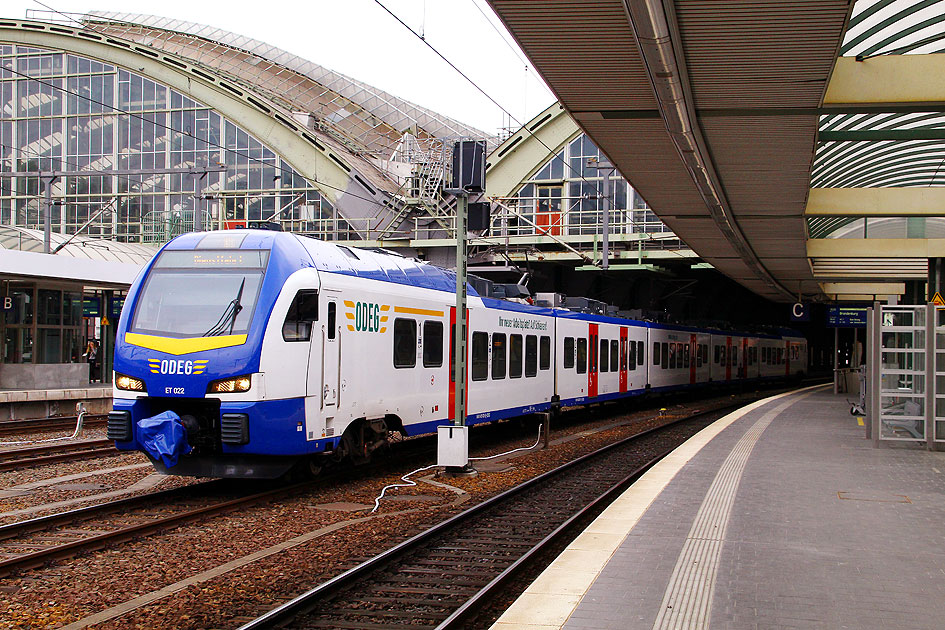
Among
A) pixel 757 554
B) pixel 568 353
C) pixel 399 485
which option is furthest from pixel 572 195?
pixel 757 554

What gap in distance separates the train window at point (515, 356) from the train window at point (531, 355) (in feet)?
1.44

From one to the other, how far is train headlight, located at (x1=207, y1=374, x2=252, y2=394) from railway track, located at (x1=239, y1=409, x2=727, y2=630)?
2.76 m

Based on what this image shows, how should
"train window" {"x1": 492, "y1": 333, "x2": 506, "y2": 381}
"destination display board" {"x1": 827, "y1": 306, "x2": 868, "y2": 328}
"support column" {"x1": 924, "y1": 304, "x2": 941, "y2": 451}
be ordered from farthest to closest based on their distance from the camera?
"destination display board" {"x1": 827, "y1": 306, "x2": 868, "y2": 328} < "train window" {"x1": 492, "y1": 333, "x2": 506, "y2": 381} < "support column" {"x1": 924, "y1": 304, "x2": 941, "y2": 451}

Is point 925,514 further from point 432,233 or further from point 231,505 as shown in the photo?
point 432,233

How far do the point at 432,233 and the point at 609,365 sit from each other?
19993 mm

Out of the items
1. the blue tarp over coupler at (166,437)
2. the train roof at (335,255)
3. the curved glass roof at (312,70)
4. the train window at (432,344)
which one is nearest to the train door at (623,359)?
the train roof at (335,255)

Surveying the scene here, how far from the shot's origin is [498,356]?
58.4ft

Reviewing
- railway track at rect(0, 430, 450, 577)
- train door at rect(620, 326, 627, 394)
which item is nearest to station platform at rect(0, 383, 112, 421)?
railway track at rect(0, 430, 450, 577)

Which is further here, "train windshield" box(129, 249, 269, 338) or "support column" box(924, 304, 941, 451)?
"support column" box(924, 304, 941, 451)

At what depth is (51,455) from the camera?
15539mm

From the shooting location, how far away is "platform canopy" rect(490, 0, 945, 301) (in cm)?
796

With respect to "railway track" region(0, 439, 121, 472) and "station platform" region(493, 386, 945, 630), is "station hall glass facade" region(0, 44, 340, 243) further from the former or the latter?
"station platform" region(493, 386, 945, 630)

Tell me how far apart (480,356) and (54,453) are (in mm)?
7337

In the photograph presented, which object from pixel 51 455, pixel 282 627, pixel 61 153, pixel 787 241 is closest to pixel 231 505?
pixel 282 627
